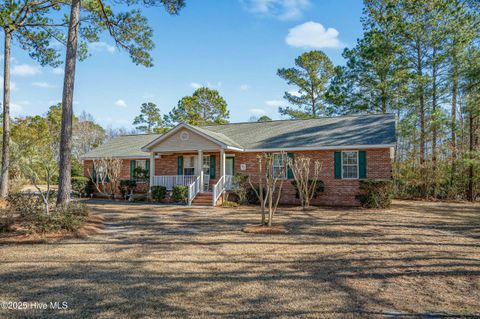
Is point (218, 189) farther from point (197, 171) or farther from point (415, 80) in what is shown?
point (415, 80)

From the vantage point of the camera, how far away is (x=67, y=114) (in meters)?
10.4

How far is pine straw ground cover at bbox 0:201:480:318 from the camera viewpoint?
384 cm

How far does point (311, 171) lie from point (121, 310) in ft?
45.2

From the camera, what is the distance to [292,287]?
14.8ft

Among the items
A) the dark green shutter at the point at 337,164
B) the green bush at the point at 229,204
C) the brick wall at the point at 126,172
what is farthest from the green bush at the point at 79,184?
the dark green shutter at the point at 337,164

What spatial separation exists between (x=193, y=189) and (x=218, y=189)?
1.33m

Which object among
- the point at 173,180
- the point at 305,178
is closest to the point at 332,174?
the point at 305,178

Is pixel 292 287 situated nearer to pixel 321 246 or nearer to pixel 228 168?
pixel 321 246

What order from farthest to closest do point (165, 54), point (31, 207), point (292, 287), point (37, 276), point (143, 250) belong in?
point (165, 54)
point (31, 207)
point (143, 250)
point (37, 276)
point (292, 287)

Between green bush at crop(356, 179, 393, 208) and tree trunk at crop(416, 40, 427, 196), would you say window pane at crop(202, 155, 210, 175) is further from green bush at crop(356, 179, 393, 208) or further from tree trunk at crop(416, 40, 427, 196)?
tree trunk at crop(416, 40, 427, 196)

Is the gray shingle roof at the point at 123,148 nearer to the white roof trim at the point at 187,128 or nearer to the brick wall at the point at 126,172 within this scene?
the brick wall at the point at 126,172

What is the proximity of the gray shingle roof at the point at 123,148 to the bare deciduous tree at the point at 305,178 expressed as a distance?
1025 centimetres

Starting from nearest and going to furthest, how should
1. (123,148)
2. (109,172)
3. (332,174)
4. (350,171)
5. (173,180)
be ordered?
(350,171) < (332,174) < (173,180) < (109,172) < (123,148)

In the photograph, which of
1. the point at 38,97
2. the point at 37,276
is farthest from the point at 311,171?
the point at 38,97
